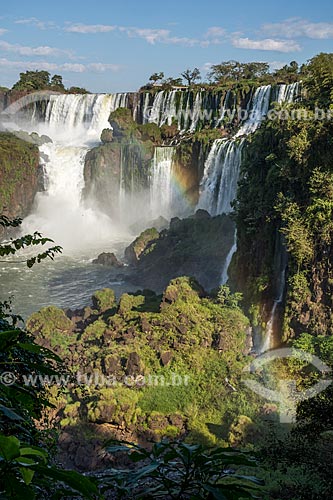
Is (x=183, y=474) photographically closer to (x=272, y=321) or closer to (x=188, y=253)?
(x=272, y=321)

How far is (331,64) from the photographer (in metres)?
12.3

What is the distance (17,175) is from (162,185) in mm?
8133

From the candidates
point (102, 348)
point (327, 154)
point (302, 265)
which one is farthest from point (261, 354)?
point (327, 154)

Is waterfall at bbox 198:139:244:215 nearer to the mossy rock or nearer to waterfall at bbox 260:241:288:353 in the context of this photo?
the mossy rock

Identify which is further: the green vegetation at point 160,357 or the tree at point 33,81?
the tree at point 33,81

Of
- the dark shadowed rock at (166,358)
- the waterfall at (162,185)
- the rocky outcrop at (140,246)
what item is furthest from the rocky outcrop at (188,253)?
the dark shadowed rock at (166,358)

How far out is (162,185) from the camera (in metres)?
26.9

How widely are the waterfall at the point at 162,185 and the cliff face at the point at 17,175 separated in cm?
703

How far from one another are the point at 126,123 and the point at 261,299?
18.3 meters

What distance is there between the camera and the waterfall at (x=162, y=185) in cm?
2647

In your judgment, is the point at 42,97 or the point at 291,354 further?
the point at 42,97

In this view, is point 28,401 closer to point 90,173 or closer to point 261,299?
point 261,299

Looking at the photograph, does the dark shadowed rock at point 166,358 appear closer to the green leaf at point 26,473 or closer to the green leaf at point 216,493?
the green leaf at point 216,493

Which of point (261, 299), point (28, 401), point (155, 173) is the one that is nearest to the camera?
point (28, 401)
